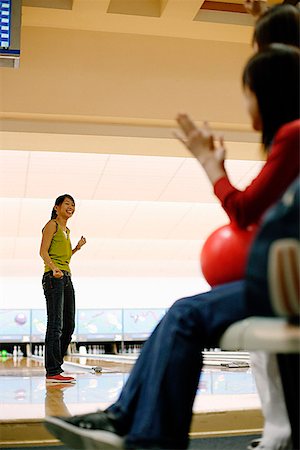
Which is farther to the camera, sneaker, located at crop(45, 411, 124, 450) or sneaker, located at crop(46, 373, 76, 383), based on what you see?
sneaker, located at crop(46, 373, 76, 383)

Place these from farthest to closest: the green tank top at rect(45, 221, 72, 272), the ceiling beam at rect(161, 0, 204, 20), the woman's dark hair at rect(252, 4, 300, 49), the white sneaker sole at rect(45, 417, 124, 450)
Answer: the ceiling beam at rect(161, 0, 204, 20) < the green tank top at rect(45, 221, 72, 272) < the woman's dark hair at rect(252, 4, 300, 49) < the white sneaker sole at rect(45, 417, 124, 450)

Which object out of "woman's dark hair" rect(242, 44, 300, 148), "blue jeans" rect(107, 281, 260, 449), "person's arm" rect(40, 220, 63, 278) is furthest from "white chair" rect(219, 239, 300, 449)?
"person's arm" rect(40, 220, 63, 278)

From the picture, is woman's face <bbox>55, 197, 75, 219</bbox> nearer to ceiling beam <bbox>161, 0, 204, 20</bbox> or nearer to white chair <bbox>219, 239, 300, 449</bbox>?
ceiling beam <bbox>161, 0, 204, 20</bbox>

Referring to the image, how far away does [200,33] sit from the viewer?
14.0 feet

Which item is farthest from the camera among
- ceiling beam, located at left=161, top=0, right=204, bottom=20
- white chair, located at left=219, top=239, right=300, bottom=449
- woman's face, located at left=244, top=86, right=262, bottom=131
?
ceiling beam, located at left=161, top=0, right=204, bottom=20

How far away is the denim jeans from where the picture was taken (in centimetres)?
360

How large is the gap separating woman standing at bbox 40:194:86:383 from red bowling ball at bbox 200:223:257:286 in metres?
2.28

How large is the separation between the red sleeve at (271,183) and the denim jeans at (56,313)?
249 centimetres

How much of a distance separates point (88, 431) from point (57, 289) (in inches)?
95.5

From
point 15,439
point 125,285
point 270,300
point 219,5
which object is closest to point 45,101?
point 219,5

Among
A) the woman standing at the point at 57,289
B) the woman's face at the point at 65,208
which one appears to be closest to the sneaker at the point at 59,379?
the woman standing at the point at 57,289

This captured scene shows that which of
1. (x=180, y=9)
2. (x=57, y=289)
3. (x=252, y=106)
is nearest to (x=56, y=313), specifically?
(x=57, y=289)

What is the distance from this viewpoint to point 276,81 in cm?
130

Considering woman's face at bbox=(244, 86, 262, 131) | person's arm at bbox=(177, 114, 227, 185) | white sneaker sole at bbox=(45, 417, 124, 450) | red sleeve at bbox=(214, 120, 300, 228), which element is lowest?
white sneaker sole at bbox=(45, 417, 124, 450)
